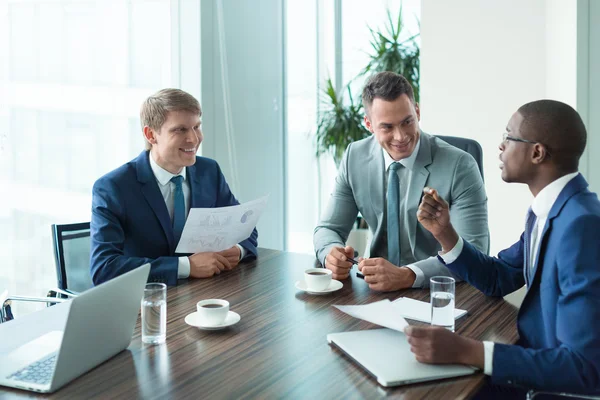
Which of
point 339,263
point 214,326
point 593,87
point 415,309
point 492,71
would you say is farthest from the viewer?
point 492,71

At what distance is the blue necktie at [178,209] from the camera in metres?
2.45

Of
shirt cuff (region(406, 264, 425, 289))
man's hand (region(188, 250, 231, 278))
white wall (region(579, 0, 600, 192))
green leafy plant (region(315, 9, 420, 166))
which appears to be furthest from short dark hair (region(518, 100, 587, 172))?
green leafy plant (region(315, 9, 420, 166))

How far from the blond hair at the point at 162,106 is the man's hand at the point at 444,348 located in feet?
4.72

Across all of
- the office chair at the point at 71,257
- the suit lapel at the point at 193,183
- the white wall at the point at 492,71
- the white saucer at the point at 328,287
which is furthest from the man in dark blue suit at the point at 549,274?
the white wall at the point at 492,71

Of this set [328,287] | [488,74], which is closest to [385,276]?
[328,287]

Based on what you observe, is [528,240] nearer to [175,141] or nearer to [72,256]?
[175,141]

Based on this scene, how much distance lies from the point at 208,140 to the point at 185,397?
2.92 m

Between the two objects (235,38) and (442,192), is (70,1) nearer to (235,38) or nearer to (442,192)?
(235,38)

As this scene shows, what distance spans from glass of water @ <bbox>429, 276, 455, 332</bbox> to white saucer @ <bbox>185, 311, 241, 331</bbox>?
1.79ft

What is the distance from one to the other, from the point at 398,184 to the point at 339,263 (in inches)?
21.2

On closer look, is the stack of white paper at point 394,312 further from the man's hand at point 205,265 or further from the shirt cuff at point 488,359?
the man's hand at point 205,265

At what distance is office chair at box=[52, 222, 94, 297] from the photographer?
2555 millimetres

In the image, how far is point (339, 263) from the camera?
7.36 feet

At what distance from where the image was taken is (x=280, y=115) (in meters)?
4.95
